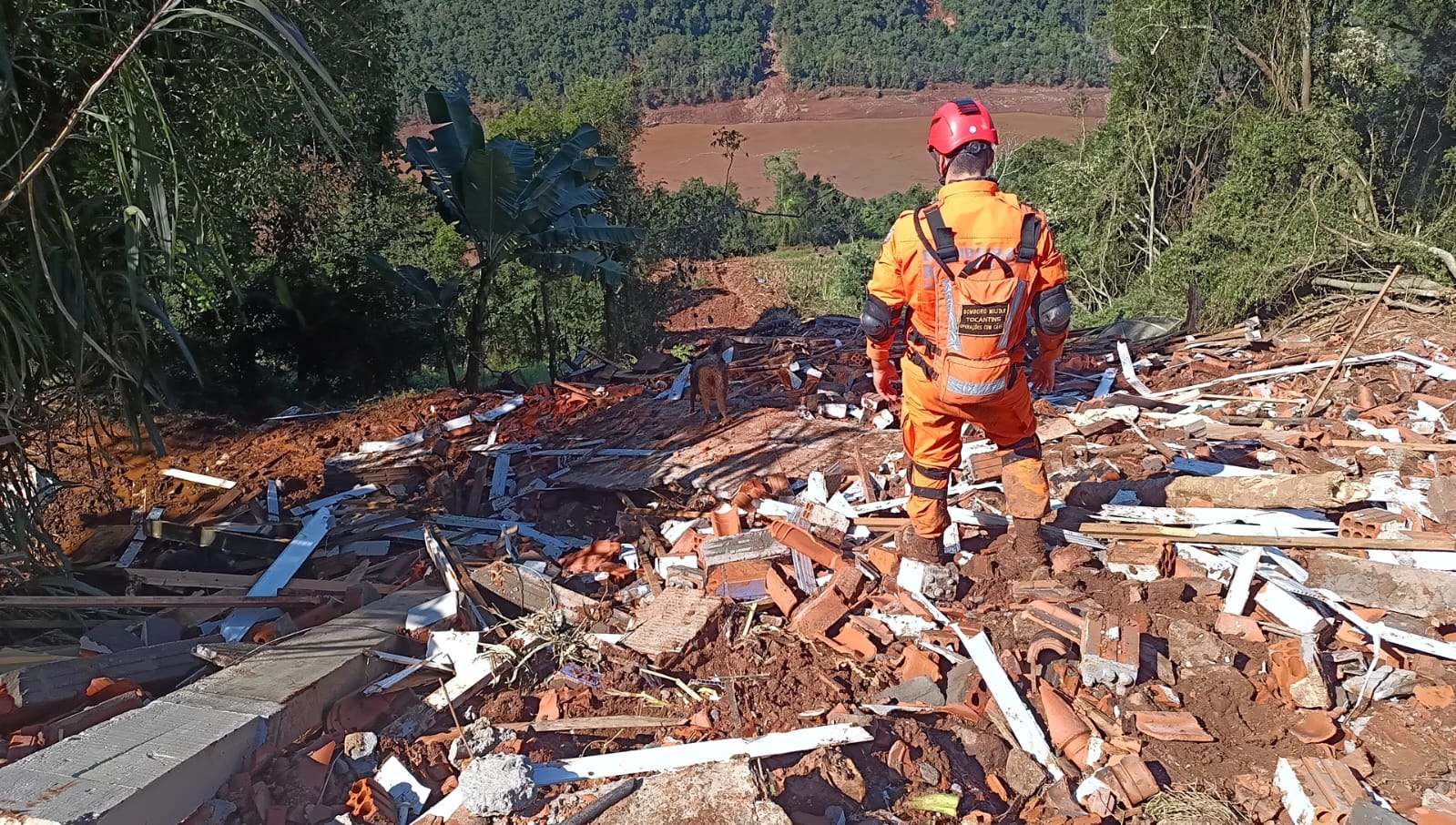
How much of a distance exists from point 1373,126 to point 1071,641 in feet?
53.9

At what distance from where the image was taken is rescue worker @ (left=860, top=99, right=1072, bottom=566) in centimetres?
377

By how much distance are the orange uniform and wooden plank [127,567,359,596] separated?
3.06 meters

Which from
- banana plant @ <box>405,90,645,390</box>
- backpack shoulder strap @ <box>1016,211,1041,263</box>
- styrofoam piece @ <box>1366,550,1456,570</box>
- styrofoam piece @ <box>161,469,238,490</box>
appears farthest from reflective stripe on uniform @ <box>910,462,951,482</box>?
banana plant @ <box>405,90,645,390</box>

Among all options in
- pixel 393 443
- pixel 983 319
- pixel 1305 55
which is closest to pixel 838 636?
pixel 983 319

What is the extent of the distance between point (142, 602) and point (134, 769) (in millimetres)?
1667

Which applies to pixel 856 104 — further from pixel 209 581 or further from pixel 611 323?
pixel 209 581

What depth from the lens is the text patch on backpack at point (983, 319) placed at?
3820mm

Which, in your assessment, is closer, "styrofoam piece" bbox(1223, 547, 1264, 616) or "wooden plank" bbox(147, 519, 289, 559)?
"styrofoam piece" bbox(1223, 547, 1264, 616)

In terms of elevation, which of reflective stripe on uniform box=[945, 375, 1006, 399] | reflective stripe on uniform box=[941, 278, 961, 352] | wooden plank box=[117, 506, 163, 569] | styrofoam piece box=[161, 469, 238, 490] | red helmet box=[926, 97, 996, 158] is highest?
red helmet box=[926, 97, 996, 158]

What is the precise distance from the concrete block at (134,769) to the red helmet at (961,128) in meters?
3.44

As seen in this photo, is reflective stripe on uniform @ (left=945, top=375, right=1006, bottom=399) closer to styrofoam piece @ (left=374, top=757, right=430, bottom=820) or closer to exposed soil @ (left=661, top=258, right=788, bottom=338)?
styrofoam piece @ (left=374, top=757, right=430, bottom=820)

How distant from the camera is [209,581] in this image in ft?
16.1

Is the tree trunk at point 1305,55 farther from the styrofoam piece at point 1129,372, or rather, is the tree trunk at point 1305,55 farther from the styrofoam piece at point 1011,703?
the styrofoam piece at point 1011,703

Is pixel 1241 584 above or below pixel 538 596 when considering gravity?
below
